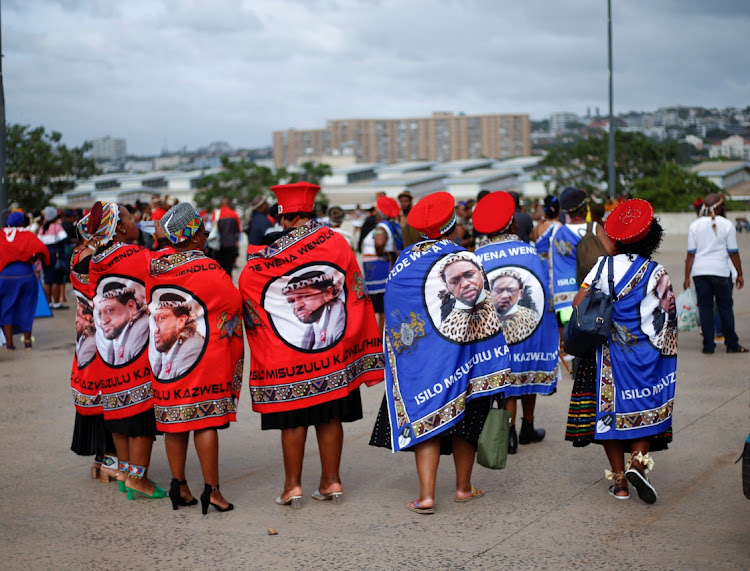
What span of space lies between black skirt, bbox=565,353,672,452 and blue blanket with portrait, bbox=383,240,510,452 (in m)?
0.52

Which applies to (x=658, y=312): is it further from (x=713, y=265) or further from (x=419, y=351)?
(x=713, y=265)

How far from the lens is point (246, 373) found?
1039cm

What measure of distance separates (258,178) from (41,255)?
169ft

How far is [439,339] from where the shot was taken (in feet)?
17.7

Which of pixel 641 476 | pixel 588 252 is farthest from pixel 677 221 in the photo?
pixel 641 476

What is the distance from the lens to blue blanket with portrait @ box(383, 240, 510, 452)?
5.39 meters

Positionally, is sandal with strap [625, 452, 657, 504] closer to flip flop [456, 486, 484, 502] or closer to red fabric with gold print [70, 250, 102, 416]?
flip flop [456, 486, 484, 502]

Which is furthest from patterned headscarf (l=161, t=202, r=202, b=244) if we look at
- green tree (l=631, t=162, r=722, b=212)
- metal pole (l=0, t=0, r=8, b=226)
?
green tree (l=631, t=162, r=722, b=212)

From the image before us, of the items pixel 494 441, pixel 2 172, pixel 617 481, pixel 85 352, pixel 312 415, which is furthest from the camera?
pixel 2 172

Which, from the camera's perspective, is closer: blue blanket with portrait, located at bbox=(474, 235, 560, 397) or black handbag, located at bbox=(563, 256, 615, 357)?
black handbag, located at bbox=(563, 256, 615, 357)

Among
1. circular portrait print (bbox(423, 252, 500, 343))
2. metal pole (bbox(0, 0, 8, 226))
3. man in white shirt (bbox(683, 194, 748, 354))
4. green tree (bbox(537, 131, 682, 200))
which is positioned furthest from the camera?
green tree (bbox(537, 131, 682, 200))

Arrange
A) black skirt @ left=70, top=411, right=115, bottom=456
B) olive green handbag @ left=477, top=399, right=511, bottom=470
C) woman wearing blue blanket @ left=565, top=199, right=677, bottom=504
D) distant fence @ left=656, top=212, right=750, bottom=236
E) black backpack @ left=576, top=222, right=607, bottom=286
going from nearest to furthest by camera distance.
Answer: olive green handbag @ left=477, top=399, right=511, bottom=470, woman wearing blue blanket @ left=565, top=199, right=677, bottom=504, black skirt @ left=70, top=411, right=115, bottom=456, black backpack @ left=576, top=222, right=607, bottom=286, distant fence @ left=656, top=212, right=750, bottom=236

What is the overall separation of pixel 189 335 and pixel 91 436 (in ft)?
4.38

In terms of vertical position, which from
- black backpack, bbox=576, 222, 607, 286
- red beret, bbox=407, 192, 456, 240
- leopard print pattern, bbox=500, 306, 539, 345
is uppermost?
red beret, bbox=407, 192, 456, 240
